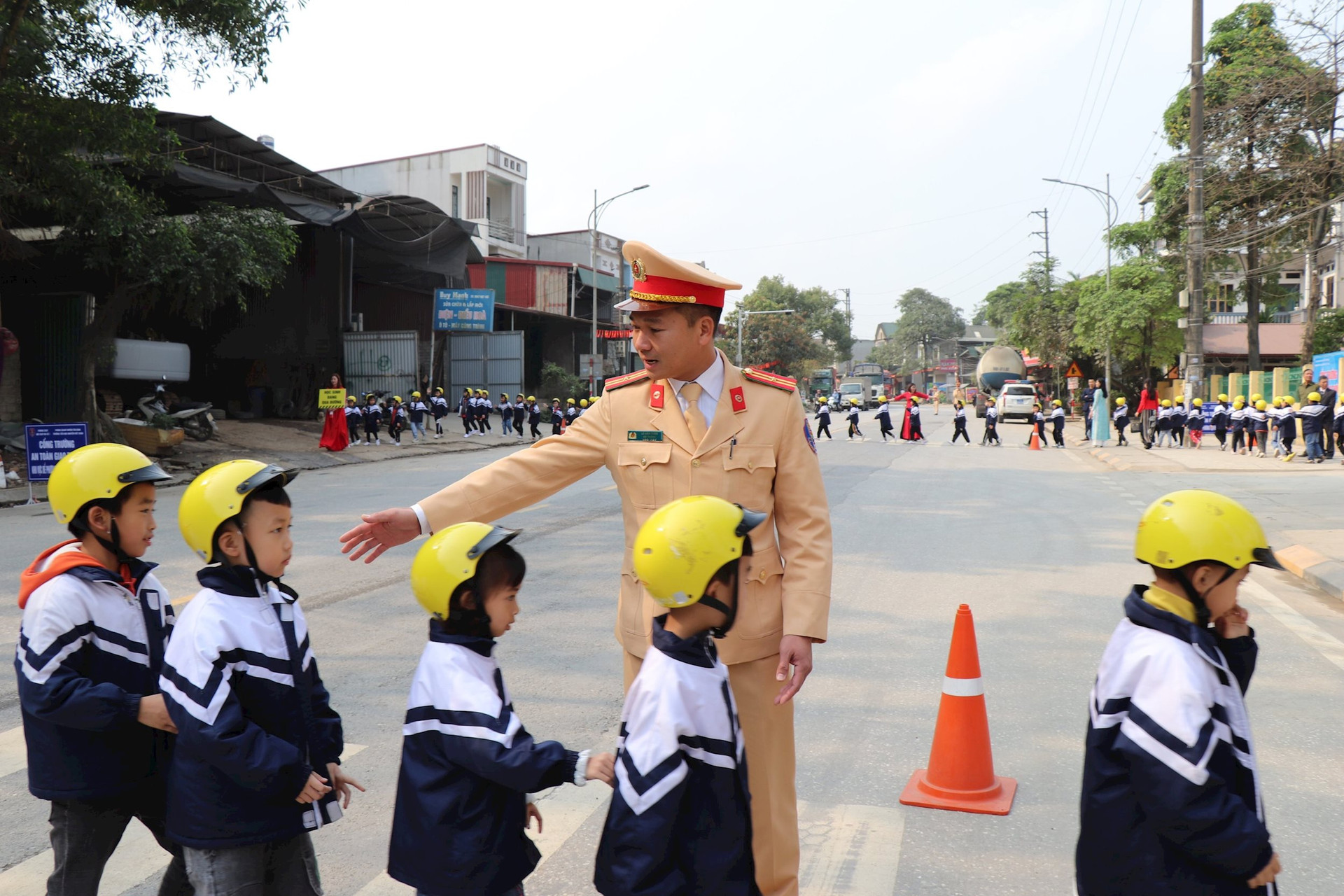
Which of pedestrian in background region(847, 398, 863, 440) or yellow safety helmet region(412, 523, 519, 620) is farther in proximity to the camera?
pedestrian in background region(847, 398, 863, 440)

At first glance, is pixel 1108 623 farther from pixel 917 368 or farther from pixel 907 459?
pixel 917 368

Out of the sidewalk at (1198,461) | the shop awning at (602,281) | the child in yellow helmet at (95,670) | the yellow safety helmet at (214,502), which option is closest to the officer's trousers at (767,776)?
the yellow safety helmet at (214,502)

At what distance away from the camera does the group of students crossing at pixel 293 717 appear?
219 centimetres

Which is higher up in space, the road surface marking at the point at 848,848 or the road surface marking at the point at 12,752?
the road surface marking at the point at 12,752

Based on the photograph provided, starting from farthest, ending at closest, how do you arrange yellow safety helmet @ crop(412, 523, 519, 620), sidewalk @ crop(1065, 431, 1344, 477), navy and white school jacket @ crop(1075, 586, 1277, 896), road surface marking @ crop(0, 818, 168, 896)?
1. sidewalk @ crop(1065, 431, 1344, 477)
2. road surface marking @ crop(0, 818, 168, 896)
3. yellow safety helmet @ crop(412, 523, 519, 620)
4. navy and white school jacket @ crop(1075, 586, 1277, 896)

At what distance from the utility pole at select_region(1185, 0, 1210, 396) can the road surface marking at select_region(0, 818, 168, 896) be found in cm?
2490

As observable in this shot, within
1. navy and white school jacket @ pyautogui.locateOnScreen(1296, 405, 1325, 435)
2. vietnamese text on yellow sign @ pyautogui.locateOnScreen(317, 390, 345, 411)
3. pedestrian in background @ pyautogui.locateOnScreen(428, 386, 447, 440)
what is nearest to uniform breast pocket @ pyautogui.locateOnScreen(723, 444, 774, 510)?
navy and white school jacket @ pyautogui.locateOnScreen(1296, 405, 1325, 435)

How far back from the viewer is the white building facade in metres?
41.8

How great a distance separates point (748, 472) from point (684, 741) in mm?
920

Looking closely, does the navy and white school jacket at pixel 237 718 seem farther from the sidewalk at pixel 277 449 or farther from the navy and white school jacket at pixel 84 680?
the sidewalk at pixel 277 449

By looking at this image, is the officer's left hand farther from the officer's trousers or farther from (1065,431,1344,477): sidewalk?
(1065,431,1344,477): sidewalk

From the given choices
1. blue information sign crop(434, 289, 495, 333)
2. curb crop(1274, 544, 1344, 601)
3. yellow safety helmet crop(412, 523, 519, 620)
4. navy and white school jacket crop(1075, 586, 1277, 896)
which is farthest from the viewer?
blue information sign crop(434, 289, 495, 333)

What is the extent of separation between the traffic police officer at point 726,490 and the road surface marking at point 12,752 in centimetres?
249

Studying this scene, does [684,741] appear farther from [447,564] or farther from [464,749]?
[447,564]
